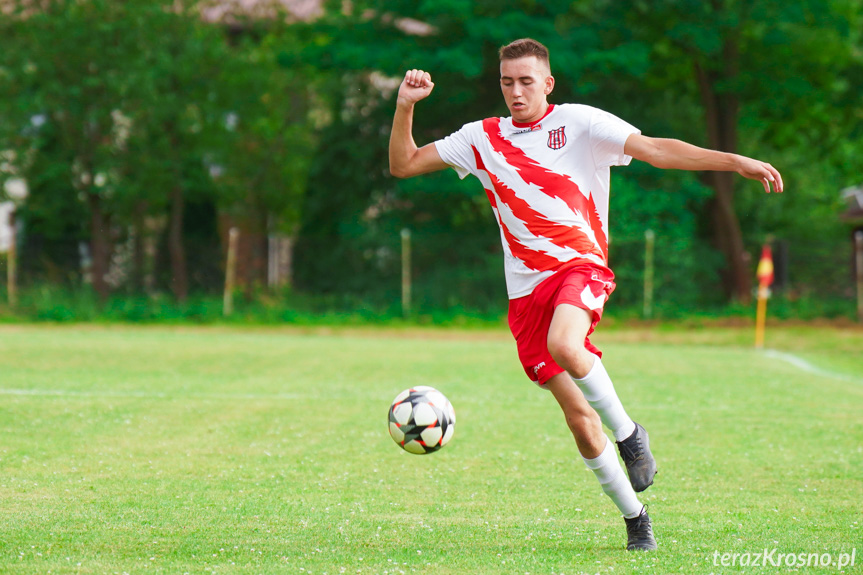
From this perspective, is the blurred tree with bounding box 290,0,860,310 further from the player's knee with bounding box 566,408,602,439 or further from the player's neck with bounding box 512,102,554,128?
the player's knee with bounding box 566,408,602,439

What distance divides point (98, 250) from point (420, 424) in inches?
865

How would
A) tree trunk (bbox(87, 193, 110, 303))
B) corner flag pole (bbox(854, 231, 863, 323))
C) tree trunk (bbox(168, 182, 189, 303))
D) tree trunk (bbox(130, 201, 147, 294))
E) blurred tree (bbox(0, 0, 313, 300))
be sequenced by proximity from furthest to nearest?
1. tree trunk (bbox(130, 201, 147, 294))
2. tree trunk (bbox(168, 182, 189, 303))
3. tree trunk (bbox(87, 193, 110, 303))
4. blurred tree (bbox(0, 0, 313, 300))
5. corner flag pole (bbox(854, 231, 863, 323))

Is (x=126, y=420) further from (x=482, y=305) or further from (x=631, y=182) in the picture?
(x=631, y=182)

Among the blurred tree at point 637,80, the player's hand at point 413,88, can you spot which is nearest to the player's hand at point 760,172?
the player's hand at point 413,88

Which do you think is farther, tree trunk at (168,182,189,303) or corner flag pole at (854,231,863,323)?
tree trunk at (168,182,189,303)

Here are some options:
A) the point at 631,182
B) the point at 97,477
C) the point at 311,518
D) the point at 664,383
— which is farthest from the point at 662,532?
the point at 631,182

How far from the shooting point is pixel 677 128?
28.5 metres

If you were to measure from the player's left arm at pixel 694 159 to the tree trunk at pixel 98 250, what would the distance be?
22.5 metres

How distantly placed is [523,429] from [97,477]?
11.8ft

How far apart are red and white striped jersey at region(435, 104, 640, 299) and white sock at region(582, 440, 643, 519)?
34.4 inches

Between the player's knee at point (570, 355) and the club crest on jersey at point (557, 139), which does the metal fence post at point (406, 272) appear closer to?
the club crest on jersey at point (557, 139)

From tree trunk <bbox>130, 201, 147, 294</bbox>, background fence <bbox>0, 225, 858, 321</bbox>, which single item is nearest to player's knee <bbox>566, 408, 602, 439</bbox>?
background fence <bbox>0, 225, 858, 321</bbox>

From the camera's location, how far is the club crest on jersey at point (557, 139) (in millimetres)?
4738

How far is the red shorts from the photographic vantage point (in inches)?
177
